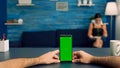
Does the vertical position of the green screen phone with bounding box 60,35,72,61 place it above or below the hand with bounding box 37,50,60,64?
above

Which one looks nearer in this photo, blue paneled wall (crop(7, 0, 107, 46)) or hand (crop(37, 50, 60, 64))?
hand (crop(37, 50, 60, 64))

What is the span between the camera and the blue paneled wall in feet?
20.7

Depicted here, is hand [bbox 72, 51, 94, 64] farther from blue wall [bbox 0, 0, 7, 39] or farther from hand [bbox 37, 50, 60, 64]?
blue wall [bbox 0, 0, 7, 39]

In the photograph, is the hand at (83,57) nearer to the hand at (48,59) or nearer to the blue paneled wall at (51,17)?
the hand at (48,59)

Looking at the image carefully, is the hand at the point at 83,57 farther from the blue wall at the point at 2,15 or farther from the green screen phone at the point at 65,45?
the blue wall at the point at 2,15

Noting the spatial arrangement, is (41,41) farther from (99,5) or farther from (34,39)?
(99,5)

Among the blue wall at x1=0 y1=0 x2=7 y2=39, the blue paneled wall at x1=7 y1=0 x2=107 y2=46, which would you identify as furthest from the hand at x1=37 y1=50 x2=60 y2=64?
the blue wall at x1=0 y1=0 x2=7 y2=39

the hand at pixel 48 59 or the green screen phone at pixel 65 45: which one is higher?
the green screen phone at pixel 65 45

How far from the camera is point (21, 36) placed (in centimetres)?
634

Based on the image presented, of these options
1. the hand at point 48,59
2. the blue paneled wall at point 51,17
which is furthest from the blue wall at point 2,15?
the hand at point 48,59

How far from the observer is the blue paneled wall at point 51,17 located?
6324mm

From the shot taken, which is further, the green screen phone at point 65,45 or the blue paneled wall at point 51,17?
the blue paneled wall at point 51,17

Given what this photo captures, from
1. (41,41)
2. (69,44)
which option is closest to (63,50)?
(69,44)

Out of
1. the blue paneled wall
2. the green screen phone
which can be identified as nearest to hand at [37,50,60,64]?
the green screen phone
